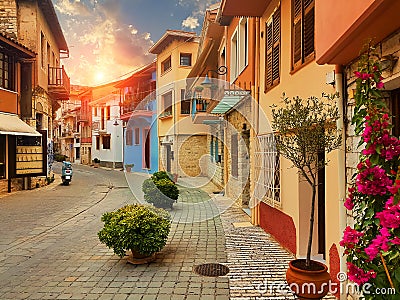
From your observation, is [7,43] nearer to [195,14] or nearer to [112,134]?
[195,14]

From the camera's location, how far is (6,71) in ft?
51.0

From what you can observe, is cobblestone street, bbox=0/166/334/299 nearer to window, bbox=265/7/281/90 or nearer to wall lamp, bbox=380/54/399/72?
wall lamp, bbox=380/54/399/72

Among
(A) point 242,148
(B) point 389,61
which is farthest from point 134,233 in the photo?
(A) point 242,148

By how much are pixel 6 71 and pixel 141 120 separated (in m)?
15.1

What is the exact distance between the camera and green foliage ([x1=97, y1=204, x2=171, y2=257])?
580 centimetres

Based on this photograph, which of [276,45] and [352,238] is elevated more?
[276,45]

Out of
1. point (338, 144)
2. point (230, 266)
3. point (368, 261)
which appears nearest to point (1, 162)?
point (230, 266)

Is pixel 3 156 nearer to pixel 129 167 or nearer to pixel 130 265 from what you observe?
pixel 130 265

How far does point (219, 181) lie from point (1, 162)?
33.2 ft

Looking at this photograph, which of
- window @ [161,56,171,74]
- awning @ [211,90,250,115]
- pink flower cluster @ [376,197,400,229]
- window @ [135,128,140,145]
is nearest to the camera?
pink flower cluster @ [376,197,400,229]

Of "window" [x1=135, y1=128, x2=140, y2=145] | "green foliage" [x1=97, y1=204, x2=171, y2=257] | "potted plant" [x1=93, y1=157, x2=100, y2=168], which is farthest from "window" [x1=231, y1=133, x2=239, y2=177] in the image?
"potted plant" [x1=93, y1=157, x2=100, y2=168]

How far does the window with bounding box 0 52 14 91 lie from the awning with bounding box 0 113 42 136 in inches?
55.7

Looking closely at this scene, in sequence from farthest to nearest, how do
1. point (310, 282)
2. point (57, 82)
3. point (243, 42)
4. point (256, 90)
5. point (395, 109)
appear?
point (57, 82) < point (243, 42) < point (256, 90) < point (310, 282) < point (395, 109)

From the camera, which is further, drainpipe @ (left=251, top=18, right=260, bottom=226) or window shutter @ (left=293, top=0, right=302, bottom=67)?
drainpipe @ (left=251, top=18, right=260, bottom=226)
